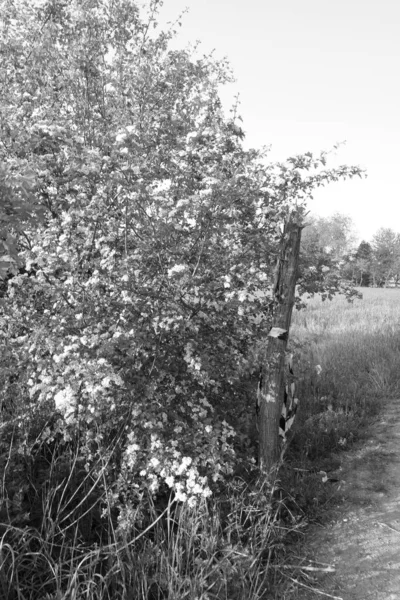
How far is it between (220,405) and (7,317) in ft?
5.89

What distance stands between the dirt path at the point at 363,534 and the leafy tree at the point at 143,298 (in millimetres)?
1052

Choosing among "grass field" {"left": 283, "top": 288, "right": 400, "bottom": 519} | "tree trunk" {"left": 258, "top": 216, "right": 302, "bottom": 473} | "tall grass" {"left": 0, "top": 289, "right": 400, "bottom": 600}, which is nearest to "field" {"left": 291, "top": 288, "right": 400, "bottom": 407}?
"grass field" {"left": 283, "top": 288, "right": 400, "bottom": 519}

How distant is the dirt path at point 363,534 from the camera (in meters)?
3.37

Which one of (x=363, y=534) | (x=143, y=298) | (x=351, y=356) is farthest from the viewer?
(x=351, y=356)

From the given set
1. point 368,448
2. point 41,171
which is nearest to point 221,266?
point 41,171

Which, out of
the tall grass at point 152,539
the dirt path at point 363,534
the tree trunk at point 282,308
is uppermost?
the tree trunk at point 282,308

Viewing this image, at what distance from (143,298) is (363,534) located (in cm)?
261

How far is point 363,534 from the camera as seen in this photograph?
3.94m

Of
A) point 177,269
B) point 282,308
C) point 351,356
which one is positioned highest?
point 177,269

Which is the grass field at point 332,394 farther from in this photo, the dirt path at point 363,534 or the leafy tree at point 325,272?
the leafy tree at point 325,272

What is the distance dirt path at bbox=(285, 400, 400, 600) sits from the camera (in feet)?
11.1

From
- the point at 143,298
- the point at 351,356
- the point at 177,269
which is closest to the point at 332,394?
the point at 351,356

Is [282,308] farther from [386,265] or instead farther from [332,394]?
[386,265]

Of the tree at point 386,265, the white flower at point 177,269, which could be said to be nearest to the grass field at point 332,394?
the white flower at point 177,269
